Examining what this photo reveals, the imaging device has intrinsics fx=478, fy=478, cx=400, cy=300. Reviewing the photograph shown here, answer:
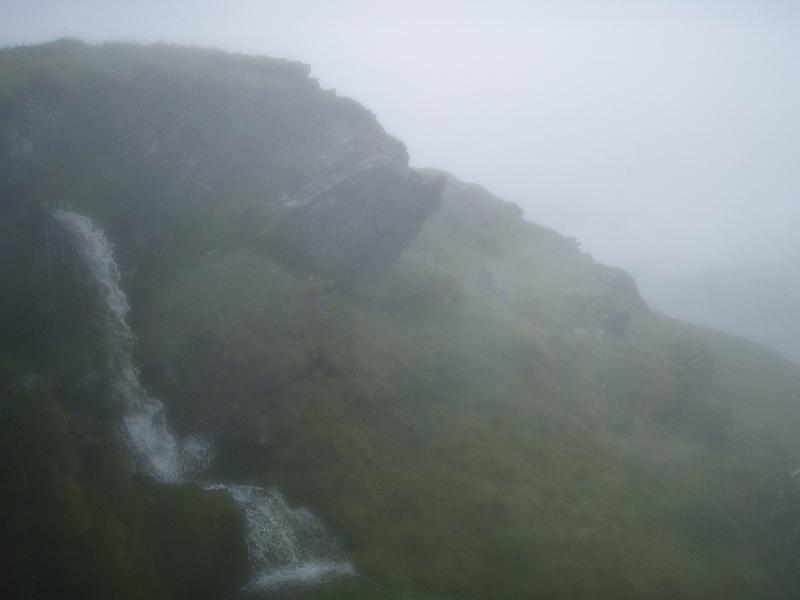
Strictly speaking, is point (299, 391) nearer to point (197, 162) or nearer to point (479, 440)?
point (479, 440)

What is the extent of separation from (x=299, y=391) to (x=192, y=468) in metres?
10.6

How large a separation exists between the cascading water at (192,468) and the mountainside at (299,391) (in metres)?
0.22

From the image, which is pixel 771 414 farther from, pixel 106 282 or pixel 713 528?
pixel 106 282

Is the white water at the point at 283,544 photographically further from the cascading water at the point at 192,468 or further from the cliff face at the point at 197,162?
the cliff face at the point at 197,162

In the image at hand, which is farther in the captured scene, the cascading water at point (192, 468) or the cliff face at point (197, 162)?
the cliff face at point (197, 162)

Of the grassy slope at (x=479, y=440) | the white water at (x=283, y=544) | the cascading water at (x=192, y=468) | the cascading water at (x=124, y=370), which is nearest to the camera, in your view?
the white water at (x=283, y=544)

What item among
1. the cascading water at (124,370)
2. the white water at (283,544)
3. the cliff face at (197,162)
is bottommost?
the white water at (283,544)

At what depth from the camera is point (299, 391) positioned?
4381cm

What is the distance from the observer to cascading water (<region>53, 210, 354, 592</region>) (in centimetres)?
3356

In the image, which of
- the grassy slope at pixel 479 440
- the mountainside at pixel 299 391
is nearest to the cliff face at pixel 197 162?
the mountainside at pixel 299 391

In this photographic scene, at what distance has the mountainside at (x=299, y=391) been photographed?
33.4m

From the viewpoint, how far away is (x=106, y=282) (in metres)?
45.2

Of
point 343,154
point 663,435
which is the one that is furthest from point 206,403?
point 663,435

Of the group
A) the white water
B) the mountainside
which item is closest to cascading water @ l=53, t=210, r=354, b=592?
the white water
